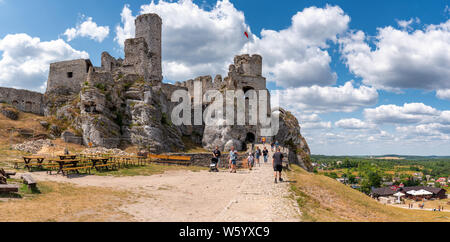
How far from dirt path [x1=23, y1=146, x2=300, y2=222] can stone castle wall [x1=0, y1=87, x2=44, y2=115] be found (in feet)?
85.1

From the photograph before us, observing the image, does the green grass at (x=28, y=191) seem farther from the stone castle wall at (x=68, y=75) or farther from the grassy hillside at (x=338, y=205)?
the stone castle wall at (x=68, y=75)

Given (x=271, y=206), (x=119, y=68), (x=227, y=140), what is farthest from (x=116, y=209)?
(x=119, y=68)

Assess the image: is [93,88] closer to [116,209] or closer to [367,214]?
[116,209]

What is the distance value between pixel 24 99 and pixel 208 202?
3388 centimetres

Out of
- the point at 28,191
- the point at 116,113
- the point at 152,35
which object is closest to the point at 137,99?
the point at 116,113

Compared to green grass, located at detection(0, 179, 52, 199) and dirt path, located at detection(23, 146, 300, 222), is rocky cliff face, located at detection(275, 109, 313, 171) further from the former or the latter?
green grass, located at detection(0, 179, 52, 199)

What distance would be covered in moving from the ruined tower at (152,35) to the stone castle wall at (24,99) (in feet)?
48.3

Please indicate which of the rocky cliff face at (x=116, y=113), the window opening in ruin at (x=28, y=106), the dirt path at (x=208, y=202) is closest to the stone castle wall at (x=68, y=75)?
the rocky cliff face at (x=116, y=113)

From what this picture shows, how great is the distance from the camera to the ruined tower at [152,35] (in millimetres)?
37906

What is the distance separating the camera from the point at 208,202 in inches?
374

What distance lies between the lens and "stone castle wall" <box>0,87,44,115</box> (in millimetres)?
30797

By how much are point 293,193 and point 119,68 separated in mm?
33645
